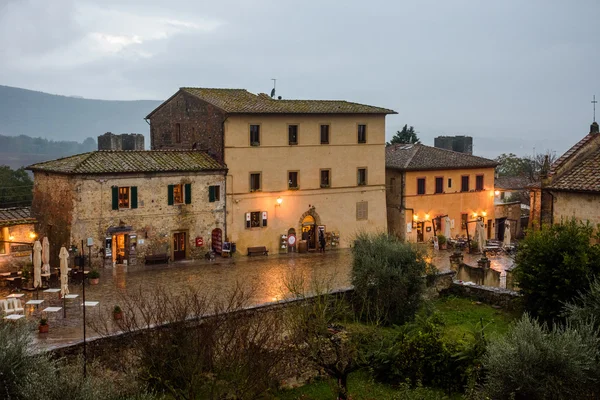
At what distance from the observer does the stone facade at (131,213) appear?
99.9 feet

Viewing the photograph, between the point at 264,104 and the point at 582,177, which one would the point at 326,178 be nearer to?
the point at 264,104

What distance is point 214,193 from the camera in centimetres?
3488

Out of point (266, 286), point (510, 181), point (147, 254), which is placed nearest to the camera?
point (266, 286)

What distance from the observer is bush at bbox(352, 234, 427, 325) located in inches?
904

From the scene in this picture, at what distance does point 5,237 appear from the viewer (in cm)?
2933

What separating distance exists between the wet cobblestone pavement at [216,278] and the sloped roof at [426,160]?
664 cm

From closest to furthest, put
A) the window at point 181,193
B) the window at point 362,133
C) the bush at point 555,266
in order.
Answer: the bush at point 555,266
the window at point 181,193
the window at point 362,133

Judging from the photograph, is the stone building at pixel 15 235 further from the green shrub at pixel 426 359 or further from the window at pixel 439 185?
the window at pixel 439 185

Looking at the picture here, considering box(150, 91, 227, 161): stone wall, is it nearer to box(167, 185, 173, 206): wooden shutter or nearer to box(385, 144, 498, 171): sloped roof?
box(167, 185, 173, 206): wooden shutter

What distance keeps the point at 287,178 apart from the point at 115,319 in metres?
18.6

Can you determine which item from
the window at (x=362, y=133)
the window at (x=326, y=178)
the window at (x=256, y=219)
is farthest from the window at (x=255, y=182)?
the window at (x=362, y=133)

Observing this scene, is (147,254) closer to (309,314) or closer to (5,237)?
(5,237)

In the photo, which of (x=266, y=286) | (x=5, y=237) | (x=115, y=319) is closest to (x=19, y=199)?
(x=5, y=237)

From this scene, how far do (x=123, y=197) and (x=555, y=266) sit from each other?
20.1 metres
